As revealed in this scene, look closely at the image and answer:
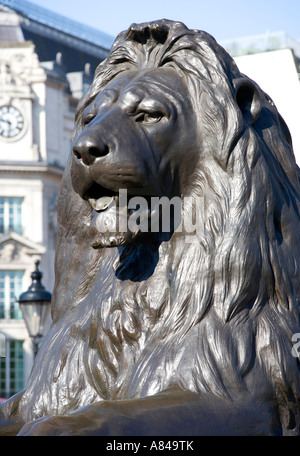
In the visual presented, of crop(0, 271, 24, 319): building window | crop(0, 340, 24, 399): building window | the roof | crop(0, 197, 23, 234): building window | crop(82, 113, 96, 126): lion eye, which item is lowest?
crop(0, 340, 24, 399): building window

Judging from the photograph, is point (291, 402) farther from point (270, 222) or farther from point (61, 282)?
point (61, 282)

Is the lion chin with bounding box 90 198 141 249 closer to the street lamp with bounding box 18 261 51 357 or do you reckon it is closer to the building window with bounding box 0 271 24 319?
the street lamp with bounding box 18 261 51 357

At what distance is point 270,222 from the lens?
3.24 metres

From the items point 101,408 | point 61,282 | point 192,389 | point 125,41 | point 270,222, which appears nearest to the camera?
point 101,408

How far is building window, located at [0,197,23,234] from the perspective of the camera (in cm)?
4409

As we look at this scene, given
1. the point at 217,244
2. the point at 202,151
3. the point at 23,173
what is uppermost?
the point at 23,173

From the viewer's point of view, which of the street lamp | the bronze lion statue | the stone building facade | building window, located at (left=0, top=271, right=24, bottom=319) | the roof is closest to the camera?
the bronze lion statue

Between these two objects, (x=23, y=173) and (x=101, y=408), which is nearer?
(x=101, y=408)

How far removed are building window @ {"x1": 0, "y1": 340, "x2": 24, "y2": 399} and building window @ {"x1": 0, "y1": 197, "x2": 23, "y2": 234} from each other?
4.80 metres

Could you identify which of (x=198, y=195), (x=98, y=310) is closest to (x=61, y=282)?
(x=98, y=310)

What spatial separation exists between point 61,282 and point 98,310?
396 millimetres

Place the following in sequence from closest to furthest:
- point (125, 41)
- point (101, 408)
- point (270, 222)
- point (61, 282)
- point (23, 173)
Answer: point (101, 408) < point (270, 222) < point (125, 41) < point (61, 282) < point (23, 173)
